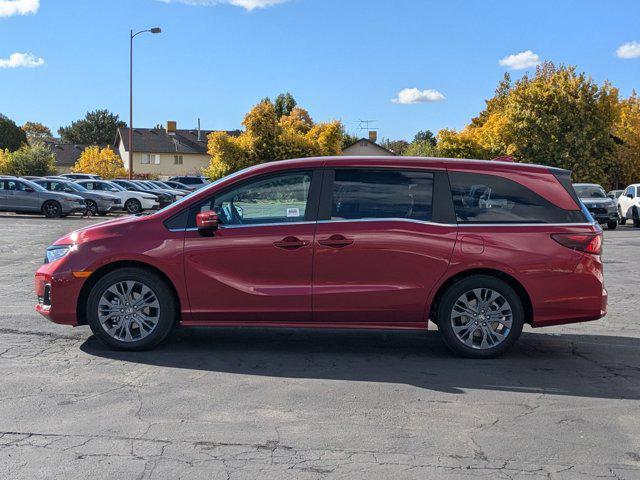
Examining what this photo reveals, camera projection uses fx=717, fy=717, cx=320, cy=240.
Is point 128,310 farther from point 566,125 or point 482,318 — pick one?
point 566,125

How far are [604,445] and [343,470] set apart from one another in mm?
1669

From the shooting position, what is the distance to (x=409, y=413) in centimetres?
490

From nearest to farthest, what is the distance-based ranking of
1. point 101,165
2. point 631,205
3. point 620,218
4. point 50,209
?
point 50,209, point 631,205, point 620,218, point 101,165

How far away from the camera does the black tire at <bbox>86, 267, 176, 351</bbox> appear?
250 inches

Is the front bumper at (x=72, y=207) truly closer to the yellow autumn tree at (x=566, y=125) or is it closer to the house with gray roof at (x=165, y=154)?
the yellow autumn tree at (x=566, y=125)

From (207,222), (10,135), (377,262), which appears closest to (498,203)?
(377,262)

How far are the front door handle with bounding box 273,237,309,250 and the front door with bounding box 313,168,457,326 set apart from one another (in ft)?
0.43

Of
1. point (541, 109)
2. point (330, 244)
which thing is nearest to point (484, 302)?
point (330, 244)

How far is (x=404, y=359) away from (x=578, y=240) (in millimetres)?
1865

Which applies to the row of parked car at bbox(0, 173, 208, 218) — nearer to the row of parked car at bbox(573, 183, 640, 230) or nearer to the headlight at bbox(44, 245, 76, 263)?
the row of parked car at bbox(573, 183, 640, 230)

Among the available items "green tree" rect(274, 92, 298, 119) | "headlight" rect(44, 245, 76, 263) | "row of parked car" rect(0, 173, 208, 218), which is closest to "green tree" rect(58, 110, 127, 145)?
"green tree" rect(274, 92, 298, 119)

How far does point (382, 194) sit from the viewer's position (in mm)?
6391

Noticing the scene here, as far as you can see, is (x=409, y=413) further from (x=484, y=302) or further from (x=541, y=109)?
(x=541, y=109)

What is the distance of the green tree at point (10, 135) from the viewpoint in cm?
8806
